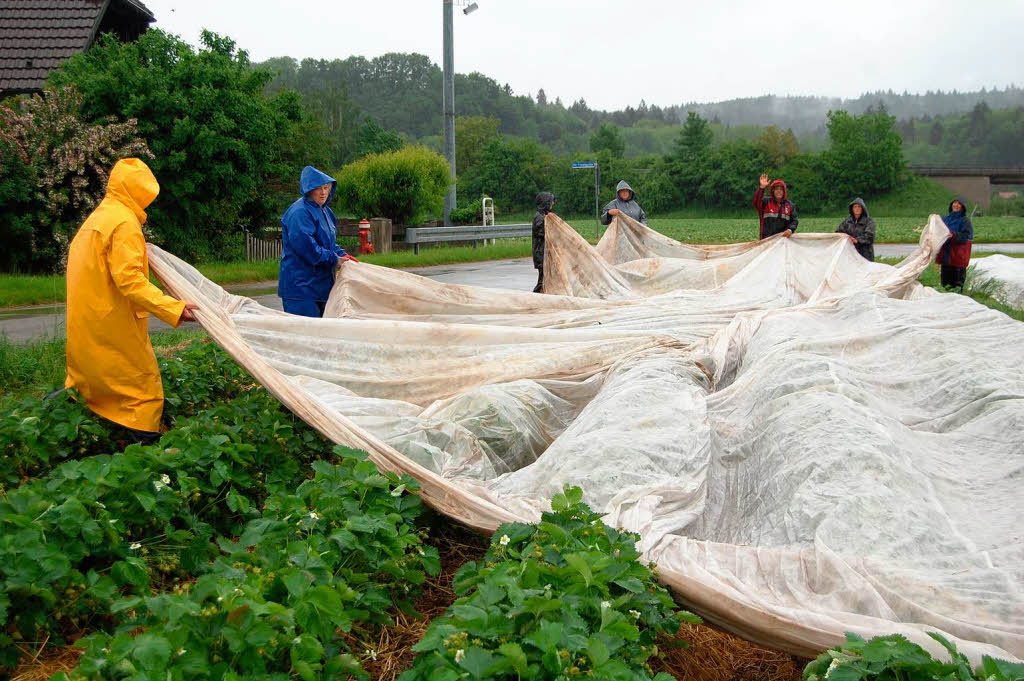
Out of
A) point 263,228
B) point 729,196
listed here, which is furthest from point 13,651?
point 729,196

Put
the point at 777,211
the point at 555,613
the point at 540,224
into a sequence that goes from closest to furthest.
Answer: 1. the point at 555,613
2. the point at 540,224
3. the point at 777,211

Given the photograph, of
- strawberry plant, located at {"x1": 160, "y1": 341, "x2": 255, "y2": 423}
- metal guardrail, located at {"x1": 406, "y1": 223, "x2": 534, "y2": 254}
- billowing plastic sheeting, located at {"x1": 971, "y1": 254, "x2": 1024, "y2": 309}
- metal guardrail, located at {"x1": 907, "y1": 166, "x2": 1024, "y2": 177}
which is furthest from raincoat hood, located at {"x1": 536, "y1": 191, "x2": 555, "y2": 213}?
metal guardrail, located at {"x1": 907, "y1": 166, "x2": 1024, "y2": 177}

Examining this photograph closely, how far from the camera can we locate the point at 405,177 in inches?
980

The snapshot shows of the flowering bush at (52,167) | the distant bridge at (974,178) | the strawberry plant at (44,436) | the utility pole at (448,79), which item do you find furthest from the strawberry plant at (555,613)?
the distant bridge at (974,178)

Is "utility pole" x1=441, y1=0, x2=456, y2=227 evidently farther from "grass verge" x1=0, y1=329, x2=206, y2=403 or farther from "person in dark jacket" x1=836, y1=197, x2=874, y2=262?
"grass verge" x1=0, y1=329, x2=206, y2=403

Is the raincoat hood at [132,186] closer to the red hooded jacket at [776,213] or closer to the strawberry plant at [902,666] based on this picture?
the strawberry plant at [902,666]

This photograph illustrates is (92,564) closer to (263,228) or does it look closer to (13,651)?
(13,651)

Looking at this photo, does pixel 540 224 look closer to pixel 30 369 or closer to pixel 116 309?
pixel 30 369

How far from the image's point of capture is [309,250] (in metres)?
7.25

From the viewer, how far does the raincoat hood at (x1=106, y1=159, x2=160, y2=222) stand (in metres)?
4.97

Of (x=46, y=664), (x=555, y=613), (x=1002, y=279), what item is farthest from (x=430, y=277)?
(x=555, y=613)

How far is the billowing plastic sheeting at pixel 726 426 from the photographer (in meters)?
2.94

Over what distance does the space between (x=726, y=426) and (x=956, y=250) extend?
977 cm

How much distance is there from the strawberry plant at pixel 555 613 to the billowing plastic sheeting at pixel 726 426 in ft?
0.92
